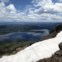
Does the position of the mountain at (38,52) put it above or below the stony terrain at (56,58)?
above

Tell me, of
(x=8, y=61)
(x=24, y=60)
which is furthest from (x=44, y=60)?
(x=8, y=61)

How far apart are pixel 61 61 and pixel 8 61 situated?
3.64 meters

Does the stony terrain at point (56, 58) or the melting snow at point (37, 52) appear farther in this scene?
the melting snow at point (37, 52)

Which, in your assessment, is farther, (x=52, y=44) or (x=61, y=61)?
(x=52, y=44)

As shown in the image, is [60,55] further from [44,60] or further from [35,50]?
[35,50]

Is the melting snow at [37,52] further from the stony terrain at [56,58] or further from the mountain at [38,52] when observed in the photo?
the stony terrain at [56,58]

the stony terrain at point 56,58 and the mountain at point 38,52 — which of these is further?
the mountain at point 38,52

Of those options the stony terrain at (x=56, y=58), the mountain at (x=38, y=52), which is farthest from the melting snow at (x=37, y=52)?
the stony terrain at (x=56, y=58)

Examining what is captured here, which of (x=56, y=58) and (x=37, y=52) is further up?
(x=37, y=52)

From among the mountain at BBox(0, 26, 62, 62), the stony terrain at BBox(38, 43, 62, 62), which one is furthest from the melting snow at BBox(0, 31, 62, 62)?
the stony terrain at BBox(38, 43, 62, 62)

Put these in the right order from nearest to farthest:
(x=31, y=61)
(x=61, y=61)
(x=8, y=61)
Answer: (x=61, y=61) < (x=31, y=61) < (x=8, y=61)

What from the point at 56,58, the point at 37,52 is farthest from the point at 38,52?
the point at 56,58

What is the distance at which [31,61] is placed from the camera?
13.8m

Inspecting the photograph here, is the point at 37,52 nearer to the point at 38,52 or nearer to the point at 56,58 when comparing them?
the point at 38,52
